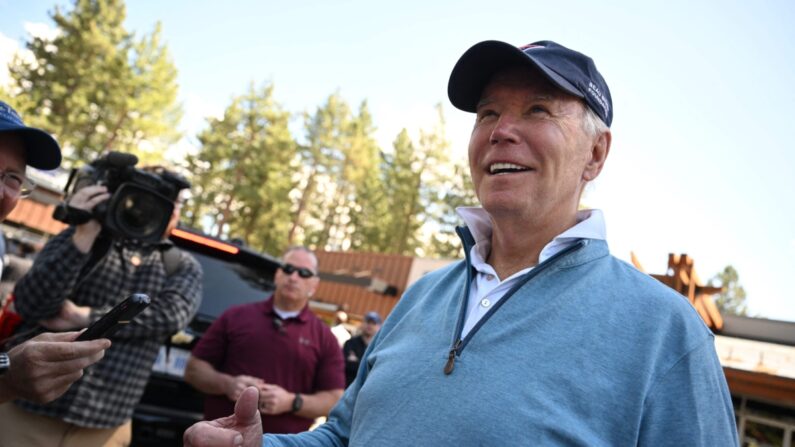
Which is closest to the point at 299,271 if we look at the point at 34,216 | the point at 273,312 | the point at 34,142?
the point at 273,312

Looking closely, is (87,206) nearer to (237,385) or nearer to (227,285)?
(237,385)

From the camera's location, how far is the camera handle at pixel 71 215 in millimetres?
2961

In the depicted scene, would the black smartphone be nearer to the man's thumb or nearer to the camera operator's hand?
the man's thumb

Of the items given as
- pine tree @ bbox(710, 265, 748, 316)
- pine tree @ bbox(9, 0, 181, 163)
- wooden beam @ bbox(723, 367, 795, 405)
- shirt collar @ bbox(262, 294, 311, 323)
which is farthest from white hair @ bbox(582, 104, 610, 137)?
pine tree @ bbox(710, 265, 748, 316)

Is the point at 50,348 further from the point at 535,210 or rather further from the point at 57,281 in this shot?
the point at 535,210

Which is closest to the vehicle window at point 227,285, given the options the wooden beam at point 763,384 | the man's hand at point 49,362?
the man's hand at point 49,362

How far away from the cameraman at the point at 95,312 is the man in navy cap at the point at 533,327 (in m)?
1.77

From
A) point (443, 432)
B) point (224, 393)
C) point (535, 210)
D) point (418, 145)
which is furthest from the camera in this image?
point (418, 145)

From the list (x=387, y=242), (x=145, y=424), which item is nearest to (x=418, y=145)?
(x=387, y=242)

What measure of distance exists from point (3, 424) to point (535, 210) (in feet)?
9.97

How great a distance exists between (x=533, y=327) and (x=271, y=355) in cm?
283

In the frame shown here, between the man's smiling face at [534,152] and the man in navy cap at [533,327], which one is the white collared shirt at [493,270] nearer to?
the man in navy cap at [533,327]

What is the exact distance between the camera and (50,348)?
1807 millimetres

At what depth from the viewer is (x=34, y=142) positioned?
245 centimetres
